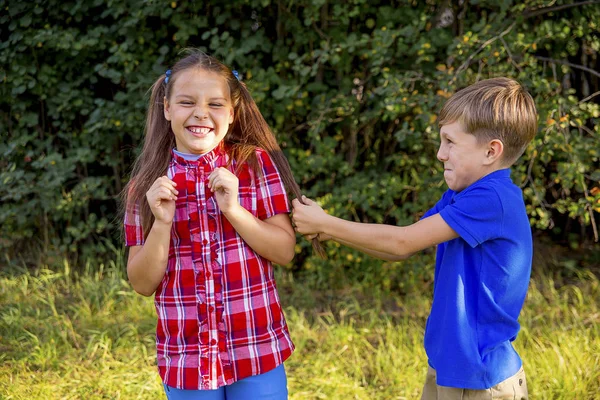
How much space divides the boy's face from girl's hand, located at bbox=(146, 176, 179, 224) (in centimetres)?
79

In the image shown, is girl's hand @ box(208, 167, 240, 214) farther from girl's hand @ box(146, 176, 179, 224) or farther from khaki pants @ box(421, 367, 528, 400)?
khaki pants @ box(421, 367, 528, 400)

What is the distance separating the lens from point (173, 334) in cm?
208

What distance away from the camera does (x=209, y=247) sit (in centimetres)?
207

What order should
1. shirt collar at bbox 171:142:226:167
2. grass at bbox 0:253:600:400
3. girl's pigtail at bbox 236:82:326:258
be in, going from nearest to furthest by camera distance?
shirt collar at bbox 171:142:226:167
girl's pigtail at bbox 236:82:326:258
grass at bbox 0:253:600:400

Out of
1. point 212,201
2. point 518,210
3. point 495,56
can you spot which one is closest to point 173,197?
point 212,201

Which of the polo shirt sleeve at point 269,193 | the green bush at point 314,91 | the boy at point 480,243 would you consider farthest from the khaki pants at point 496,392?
the green bush at point 314,91

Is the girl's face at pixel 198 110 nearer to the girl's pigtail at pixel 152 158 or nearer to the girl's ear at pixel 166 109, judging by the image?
the girl's ear at pixel 166 109

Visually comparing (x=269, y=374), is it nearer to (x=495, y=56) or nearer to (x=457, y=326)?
(x=457, y=326)

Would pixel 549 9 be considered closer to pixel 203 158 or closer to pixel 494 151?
pixel 494 151

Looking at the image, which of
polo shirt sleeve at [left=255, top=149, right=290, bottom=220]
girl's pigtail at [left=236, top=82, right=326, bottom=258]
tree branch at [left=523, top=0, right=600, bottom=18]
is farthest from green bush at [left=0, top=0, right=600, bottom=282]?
polo shirt sleeve at [left=255, top=149, right=290, bottom=220]

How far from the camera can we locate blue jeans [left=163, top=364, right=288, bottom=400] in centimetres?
206

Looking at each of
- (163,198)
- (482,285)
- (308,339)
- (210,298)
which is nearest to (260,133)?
(163,198)

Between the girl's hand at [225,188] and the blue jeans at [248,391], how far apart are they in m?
0.52

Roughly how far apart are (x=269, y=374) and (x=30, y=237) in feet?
11.6
